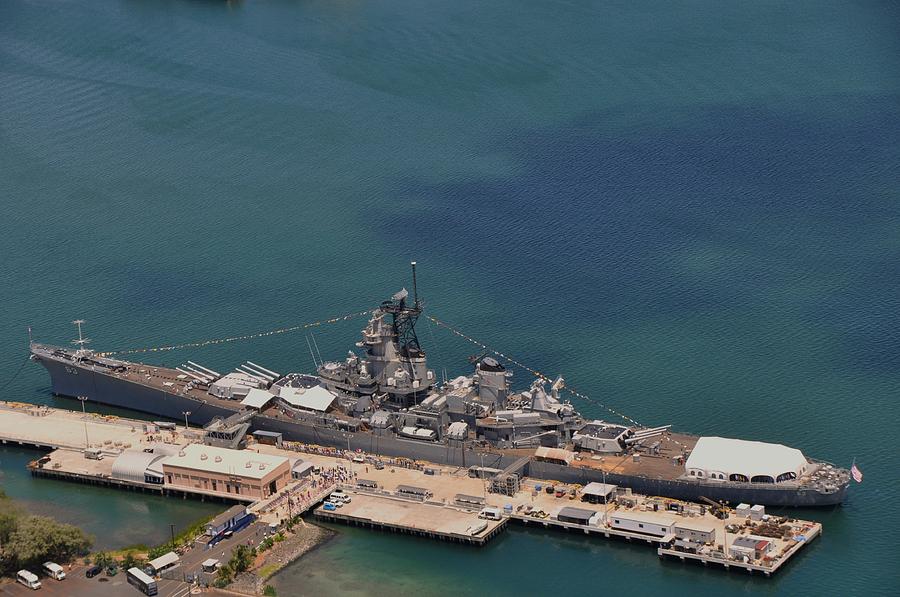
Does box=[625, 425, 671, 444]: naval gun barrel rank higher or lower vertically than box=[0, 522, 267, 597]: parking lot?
higher

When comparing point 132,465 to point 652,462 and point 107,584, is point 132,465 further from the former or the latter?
point 652,462

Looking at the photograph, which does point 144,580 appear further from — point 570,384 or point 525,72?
point 525,72

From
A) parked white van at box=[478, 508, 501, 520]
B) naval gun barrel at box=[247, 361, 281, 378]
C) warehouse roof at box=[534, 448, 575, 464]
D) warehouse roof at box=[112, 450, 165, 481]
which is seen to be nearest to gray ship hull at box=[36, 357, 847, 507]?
warehouse roof at box=[534, 448, 575, 464]

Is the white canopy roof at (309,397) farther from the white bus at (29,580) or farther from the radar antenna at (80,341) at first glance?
the white bus at (29,580)

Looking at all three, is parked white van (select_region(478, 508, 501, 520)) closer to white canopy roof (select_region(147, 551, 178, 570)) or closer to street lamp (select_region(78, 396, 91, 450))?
white canopy roof (select_region(147, 551, 178, 570))

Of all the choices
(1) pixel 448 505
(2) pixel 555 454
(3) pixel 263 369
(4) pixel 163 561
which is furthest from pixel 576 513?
(3) pixel 263 369

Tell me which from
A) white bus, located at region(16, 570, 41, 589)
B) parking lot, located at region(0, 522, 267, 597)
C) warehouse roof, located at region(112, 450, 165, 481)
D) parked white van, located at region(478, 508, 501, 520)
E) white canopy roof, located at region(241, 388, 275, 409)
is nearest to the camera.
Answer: parking lot, located at region(0, 522, 267, 597)

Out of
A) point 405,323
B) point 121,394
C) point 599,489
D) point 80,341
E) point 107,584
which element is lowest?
point 107,584
